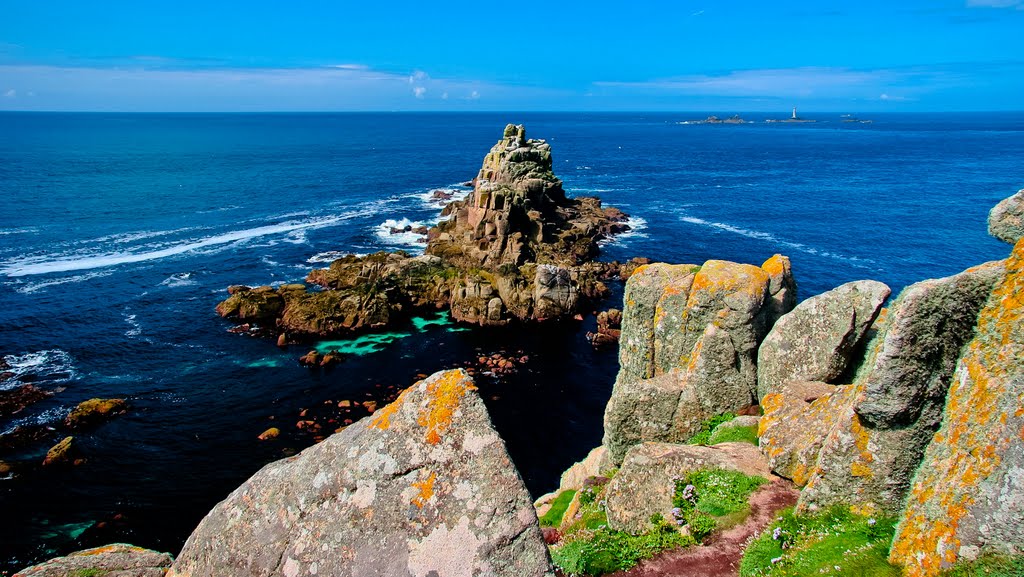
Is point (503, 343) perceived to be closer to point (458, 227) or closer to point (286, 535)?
point (458, 227)

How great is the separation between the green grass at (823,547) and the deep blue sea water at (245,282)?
25.4m

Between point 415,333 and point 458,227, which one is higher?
point 458,227

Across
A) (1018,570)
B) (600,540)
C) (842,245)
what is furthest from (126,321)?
(842,245)

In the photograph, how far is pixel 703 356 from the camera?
19.9 meters

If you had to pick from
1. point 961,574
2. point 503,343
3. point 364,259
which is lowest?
point 503,343

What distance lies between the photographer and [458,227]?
268ft

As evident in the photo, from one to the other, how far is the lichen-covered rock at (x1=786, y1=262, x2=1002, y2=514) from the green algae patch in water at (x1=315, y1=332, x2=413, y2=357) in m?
46.4

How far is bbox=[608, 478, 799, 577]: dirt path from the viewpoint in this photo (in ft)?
41.0

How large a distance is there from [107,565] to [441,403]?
18.4 feet

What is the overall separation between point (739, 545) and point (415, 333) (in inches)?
1882

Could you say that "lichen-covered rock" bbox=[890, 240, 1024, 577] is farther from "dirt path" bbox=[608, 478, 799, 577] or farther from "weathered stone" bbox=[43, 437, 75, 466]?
"weathered stone" bbox=[43, 437, 75, 466]

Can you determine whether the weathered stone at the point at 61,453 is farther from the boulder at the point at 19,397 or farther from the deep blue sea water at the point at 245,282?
the boulder at the point at 19,397

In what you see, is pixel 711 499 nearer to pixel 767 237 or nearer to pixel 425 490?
pixel 425 490

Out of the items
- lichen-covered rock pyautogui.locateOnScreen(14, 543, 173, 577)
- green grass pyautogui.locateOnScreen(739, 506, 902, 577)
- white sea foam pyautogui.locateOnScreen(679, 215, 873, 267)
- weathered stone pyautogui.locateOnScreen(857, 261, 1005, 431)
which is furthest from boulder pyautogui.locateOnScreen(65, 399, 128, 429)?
white sea foam pyautogui.locateOnScreen(679, 215, 873, 267)
